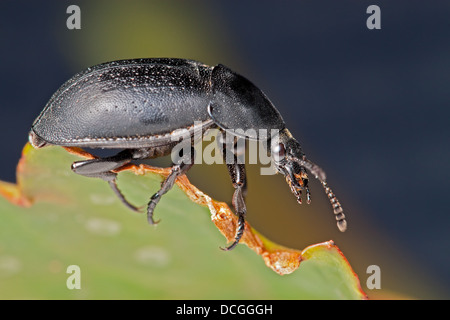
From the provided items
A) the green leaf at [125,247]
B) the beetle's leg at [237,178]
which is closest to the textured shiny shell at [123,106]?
the beetle's leg at [237,178]

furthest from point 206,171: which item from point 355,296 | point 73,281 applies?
point 355,296

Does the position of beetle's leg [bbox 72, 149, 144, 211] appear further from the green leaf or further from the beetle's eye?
the beetle's eye

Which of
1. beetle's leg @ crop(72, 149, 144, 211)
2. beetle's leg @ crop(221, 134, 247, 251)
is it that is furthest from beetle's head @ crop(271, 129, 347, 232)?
beetle's leg @ crop(72, 149, 144, 211)

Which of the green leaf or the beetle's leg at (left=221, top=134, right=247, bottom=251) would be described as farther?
the beetle's leg at (left=221, top=134, right=247, bottom=251)

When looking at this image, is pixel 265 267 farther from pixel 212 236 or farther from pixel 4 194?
pixel 4 194

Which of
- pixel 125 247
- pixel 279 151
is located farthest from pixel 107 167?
pixel 279 151

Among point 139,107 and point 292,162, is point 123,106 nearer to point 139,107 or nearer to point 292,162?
point 139,107

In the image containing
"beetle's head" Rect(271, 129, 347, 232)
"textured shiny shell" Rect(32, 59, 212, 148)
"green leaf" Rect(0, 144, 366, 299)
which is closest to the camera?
"green leaf" Rect(0, 144, 366, 299)
